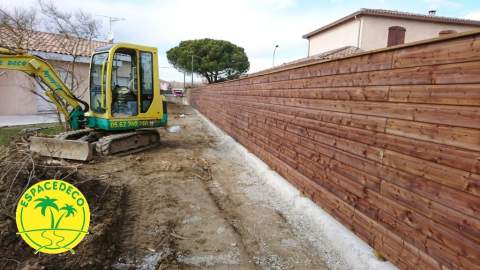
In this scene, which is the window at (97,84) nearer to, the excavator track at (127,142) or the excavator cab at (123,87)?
the excavator cab at (123,87)

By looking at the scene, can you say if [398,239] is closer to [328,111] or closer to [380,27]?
[328,111]

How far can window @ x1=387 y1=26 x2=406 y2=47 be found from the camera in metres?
22.8

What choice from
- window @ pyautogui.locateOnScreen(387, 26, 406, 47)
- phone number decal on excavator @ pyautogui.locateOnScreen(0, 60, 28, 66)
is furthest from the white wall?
phone number decal on excavator @ pyautogui.locateOnScreen(0, 60, 28, 66)

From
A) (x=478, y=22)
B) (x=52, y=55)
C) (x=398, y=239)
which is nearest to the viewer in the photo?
(x=398, y=239)

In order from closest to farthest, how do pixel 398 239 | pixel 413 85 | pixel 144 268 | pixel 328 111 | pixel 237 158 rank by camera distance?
pixel 413 85 → pixel 398 239 → pixel 144 268 → pixel 328 111 → pixel 237 158

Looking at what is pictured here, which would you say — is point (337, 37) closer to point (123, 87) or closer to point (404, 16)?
point (404, 16)

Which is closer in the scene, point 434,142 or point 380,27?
point 434,142

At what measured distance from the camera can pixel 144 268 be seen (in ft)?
9.03

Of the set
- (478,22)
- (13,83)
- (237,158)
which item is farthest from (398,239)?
(478,22)

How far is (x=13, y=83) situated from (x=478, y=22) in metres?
32.7

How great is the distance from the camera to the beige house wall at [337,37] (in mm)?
23219

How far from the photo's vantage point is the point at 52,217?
1922mm

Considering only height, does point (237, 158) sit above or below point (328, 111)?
below

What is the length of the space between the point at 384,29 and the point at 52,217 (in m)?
25.6
